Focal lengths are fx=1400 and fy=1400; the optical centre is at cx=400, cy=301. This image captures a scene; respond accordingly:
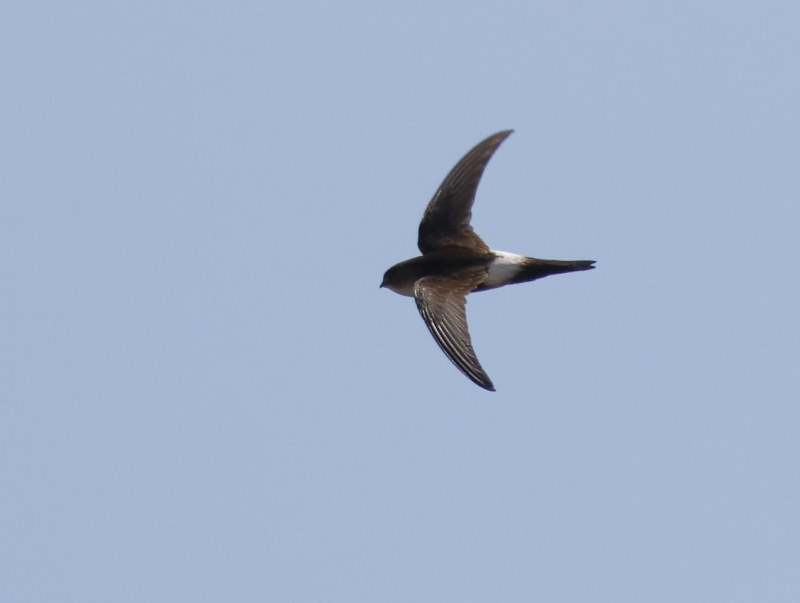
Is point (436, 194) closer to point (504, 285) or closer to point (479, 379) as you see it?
point (504, 285)

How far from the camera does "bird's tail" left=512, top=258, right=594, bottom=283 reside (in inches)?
435

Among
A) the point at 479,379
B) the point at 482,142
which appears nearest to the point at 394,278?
the point at 482,142

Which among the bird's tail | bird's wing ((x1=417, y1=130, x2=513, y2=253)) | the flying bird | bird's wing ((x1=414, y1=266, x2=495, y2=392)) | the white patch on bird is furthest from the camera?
bird's wing ((x1=417, y1=130, x2=513, y2=253))

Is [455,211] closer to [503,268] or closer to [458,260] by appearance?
[458,260]

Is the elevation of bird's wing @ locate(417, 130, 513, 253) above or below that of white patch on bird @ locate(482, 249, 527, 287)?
above

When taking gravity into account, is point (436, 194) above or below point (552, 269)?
above

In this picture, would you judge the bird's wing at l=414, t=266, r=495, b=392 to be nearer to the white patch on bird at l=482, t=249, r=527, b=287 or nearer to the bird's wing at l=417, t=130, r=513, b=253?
the white patch on bird at l=482, t=249, r=527, b=287

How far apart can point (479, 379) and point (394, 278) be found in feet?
6.89

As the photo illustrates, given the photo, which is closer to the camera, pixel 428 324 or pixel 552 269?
pixel 428 324

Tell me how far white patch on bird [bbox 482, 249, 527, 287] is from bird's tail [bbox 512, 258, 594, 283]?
0.04 meters

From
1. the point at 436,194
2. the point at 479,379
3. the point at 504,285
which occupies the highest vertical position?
the point at 436,194

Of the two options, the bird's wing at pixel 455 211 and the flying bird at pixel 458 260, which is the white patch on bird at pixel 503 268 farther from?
the bird's wing at pixel 455 211

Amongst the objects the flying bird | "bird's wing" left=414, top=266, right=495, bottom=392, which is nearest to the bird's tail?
the flying bird

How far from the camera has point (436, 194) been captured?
37.8 ft
